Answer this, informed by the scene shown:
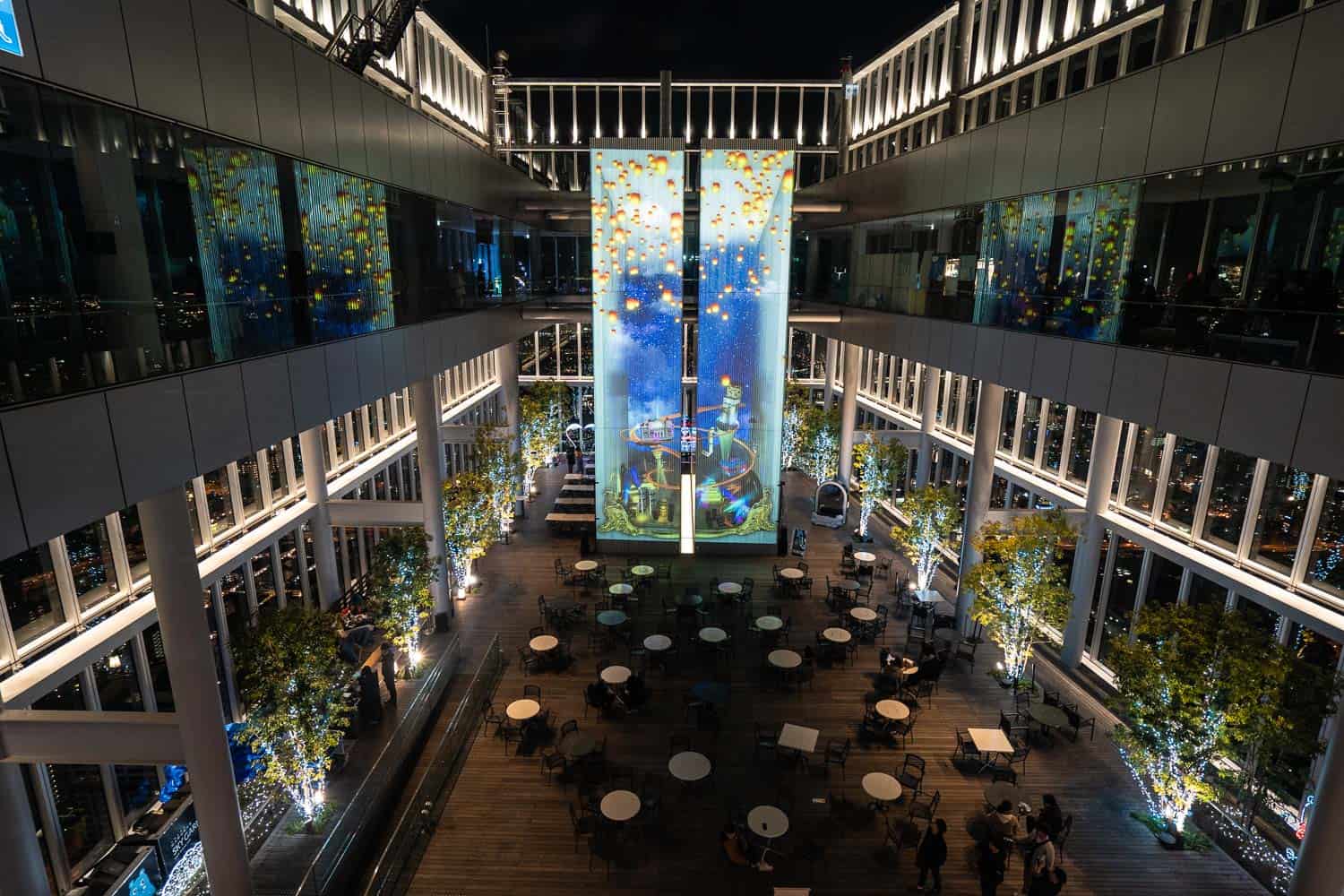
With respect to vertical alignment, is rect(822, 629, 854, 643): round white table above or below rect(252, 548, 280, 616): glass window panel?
below

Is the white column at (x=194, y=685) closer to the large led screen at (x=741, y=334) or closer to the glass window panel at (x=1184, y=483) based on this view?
the large led screen at (x=741, y=334)

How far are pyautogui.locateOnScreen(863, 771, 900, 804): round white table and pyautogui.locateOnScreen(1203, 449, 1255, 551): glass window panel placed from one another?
685cm

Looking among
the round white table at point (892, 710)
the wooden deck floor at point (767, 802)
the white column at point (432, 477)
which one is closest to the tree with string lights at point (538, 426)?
the white column at point (432, 477)

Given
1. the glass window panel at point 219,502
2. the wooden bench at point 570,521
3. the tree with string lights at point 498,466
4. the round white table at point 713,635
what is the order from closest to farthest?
the glass window panel at point 219,502
the round white table at point 713,635
the tree with string lights at point 498,466
the wooden bench at point 570,521

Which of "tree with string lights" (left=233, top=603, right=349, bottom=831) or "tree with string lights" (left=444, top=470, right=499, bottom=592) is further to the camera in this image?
"tree with string lights" (left=444, top=470, right=499, bottom=592)

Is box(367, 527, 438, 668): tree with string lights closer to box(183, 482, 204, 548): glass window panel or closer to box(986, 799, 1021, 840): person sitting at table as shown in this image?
box(183, 482, 204, 548): glass window panel

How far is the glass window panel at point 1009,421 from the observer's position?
16875mm

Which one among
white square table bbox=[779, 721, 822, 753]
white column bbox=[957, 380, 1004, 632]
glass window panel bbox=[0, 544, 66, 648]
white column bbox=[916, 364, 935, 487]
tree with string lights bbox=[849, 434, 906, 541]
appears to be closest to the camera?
→ glass window panel bbox=[0, 544, 66, 648]

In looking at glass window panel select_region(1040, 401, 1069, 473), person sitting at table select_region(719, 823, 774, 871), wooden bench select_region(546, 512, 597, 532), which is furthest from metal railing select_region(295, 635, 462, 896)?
glass window panel select_region(1040, 401, 1069, 473)

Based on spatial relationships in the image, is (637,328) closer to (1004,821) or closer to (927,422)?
(927,422)

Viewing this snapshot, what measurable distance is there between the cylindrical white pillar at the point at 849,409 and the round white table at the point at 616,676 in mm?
12522

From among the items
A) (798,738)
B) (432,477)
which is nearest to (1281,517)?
(798,738)

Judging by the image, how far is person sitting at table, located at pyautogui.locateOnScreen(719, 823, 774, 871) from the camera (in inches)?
369

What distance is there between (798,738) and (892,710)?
6.70 feet
